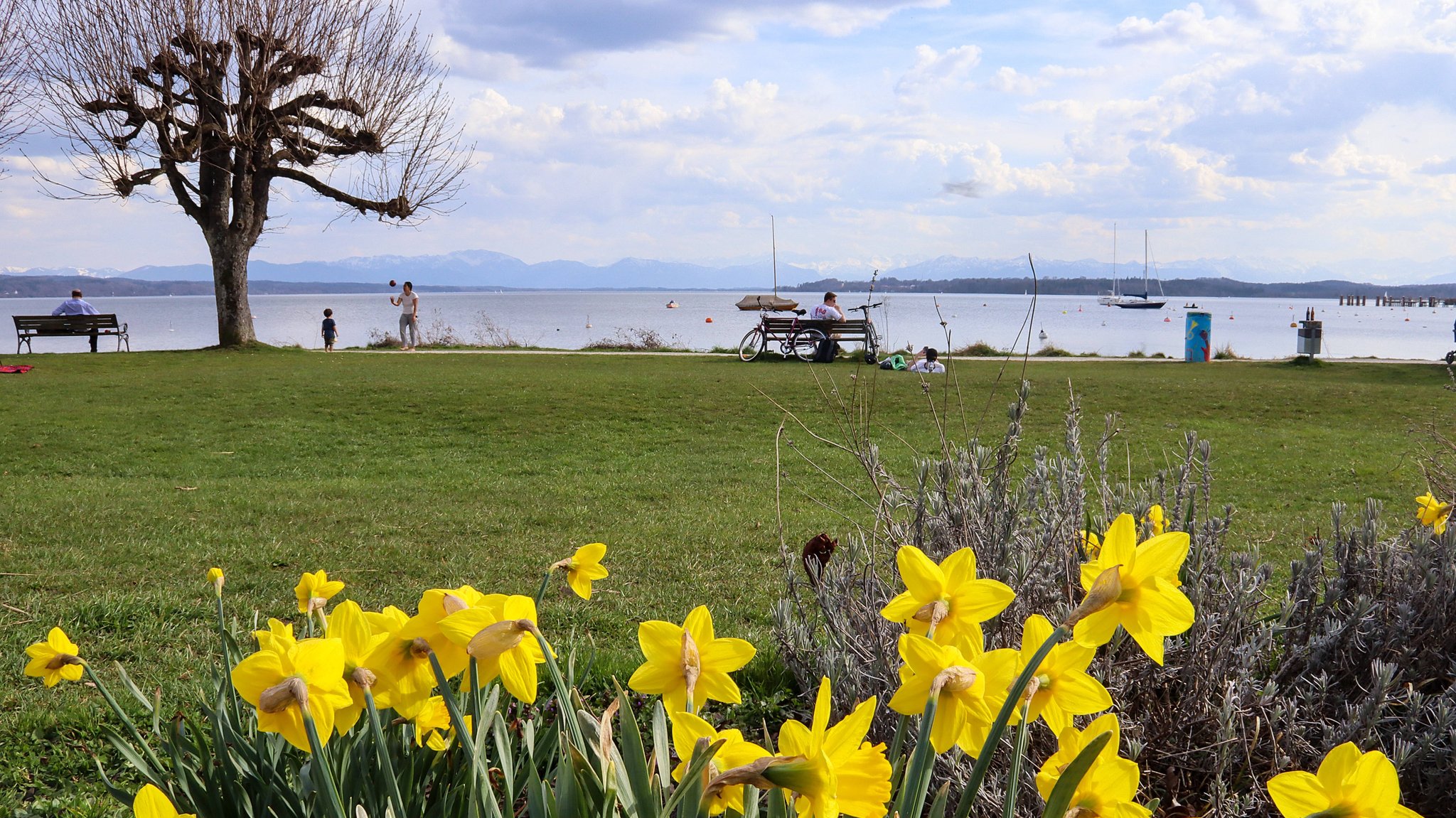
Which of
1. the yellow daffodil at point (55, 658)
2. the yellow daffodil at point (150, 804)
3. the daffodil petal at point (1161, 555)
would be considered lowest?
the yellow daffodil at point (55, 658)

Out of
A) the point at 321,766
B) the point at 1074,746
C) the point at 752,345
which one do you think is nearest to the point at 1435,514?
the point at 1074,746

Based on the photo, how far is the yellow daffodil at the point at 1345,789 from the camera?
83 cm

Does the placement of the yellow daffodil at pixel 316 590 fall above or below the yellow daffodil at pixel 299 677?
below

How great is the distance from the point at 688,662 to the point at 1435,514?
2601 mm

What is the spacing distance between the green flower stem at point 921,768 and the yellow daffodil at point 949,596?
0.35 ft

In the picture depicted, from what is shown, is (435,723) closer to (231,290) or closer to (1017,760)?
(1017,760)

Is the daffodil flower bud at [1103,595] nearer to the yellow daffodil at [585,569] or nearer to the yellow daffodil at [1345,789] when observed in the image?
the yellow daffodil at [1345,789]

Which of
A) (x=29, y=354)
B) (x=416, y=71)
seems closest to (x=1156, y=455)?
(x=416, y=71)

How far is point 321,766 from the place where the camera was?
37.8 inches

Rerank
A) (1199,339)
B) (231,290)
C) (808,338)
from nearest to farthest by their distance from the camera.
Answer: (808,338) < (231,290) < (1199,339)

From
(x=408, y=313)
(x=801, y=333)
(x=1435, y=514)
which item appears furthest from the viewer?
(x=408, y=313)

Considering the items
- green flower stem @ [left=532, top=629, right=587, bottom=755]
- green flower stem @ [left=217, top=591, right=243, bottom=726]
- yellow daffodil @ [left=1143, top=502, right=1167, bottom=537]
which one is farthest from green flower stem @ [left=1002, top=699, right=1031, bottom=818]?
yellow daffodil @ [left=1143, top=502, right=1167, bottom=537]

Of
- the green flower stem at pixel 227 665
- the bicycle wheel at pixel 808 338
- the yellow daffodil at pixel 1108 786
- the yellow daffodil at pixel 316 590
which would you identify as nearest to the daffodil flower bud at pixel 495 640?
the yellow daffodil at pixel 1108 786

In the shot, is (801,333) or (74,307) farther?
(74,307)
